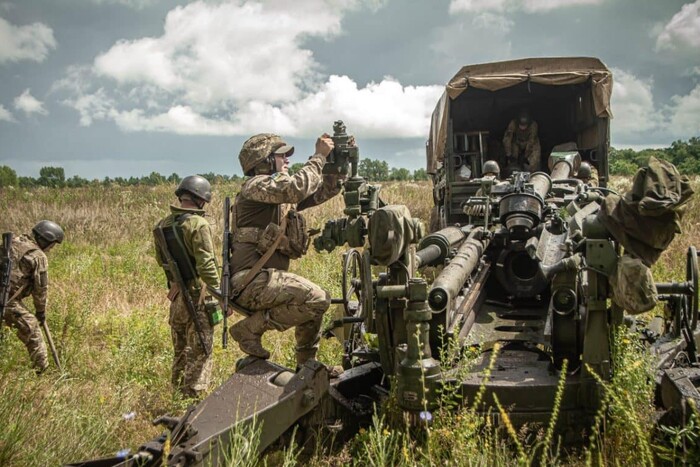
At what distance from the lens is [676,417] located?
3096mm

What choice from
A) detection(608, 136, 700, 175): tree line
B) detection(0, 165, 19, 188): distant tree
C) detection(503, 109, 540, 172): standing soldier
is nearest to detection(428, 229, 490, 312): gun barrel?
detection(503, 109, 540, 172): standing soldier

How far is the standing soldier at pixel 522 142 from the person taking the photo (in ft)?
38.7

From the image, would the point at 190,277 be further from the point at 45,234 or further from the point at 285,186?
the point at 45,234

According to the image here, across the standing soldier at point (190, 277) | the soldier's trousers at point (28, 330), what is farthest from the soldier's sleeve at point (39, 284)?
the standing soldier at point (190, 277)

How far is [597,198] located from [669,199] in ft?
10.0

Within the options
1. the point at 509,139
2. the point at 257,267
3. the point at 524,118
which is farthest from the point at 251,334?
the point at 524,118

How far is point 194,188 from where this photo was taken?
5.14m

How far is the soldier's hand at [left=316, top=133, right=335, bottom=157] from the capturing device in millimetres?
4461

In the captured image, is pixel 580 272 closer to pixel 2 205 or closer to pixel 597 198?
pixel 597 198

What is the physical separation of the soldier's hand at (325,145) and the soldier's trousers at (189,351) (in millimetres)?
1764

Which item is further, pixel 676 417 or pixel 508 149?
pixel 508 149

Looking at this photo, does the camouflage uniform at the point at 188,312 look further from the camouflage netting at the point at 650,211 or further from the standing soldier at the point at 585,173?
the standing soldier at the point at 585,173

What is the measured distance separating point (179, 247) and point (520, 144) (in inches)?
342

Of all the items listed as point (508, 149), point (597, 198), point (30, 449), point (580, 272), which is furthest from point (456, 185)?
point (30, 449)
